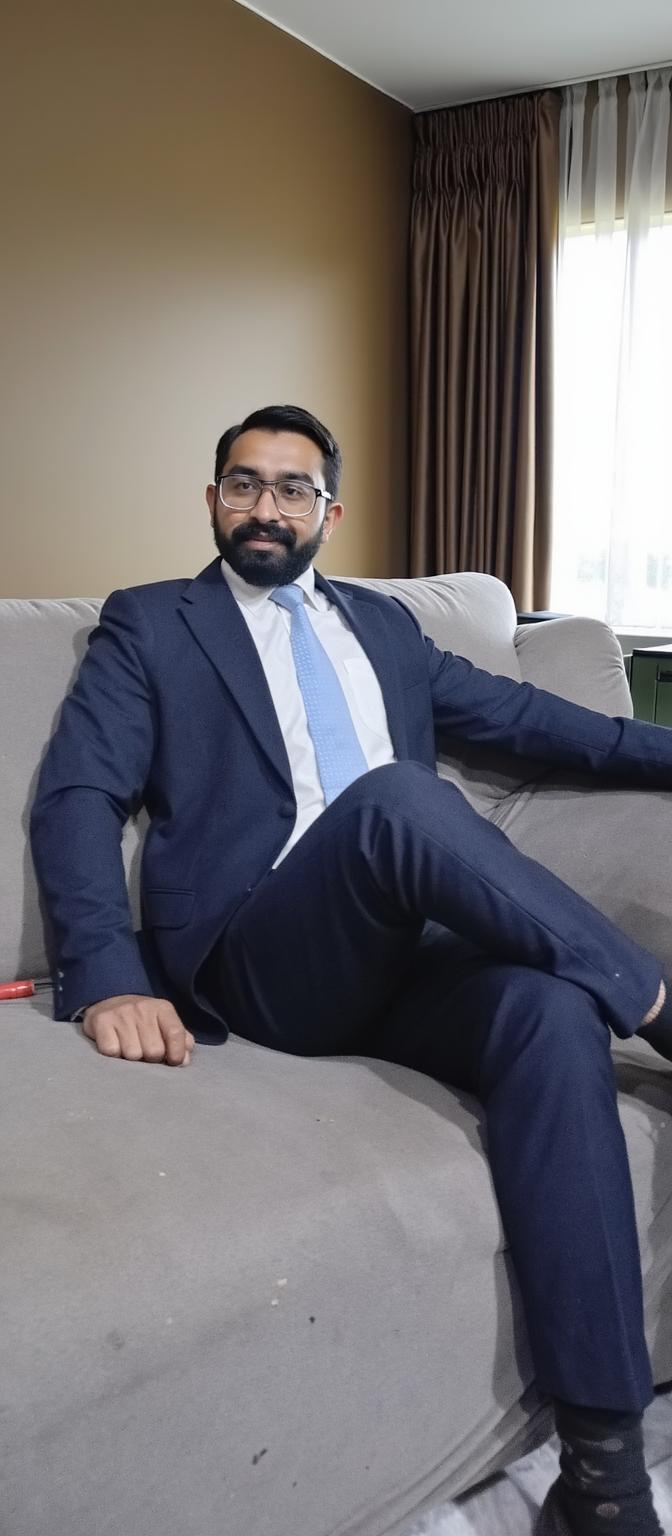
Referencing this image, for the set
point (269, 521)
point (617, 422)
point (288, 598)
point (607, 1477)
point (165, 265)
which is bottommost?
point (607, 1477)

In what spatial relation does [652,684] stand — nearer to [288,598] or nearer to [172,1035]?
[288,598]

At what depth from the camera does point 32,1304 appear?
946 mm

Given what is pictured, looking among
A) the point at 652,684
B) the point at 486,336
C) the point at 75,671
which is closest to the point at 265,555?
the point at 75,671

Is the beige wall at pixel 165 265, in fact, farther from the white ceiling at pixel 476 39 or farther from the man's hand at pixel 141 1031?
the man's hand at pixel 141 1031

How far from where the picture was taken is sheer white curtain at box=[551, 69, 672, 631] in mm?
4422

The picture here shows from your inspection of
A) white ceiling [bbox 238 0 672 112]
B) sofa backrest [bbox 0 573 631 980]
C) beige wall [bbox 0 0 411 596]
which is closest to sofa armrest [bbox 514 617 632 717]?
sofa backrest [bbox 0 573 631 980]

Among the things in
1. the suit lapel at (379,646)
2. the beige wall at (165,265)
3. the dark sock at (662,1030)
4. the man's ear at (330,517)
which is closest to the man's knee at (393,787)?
the dark sock at (662,1030)

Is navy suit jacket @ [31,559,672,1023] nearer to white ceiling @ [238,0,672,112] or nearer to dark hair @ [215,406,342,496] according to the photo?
dark hair @ [215,406,342,496]

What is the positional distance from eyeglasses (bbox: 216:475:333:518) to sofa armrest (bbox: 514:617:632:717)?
0.49 metres

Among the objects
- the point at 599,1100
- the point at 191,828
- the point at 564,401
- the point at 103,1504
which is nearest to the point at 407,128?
the point at 564,401

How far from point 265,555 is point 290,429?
20 cm

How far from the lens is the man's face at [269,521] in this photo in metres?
1.82

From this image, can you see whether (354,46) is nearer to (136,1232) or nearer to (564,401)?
(564,401)

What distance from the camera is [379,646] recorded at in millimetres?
1877
